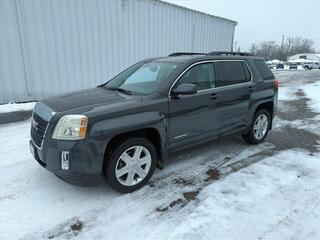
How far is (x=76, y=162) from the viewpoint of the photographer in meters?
3.18

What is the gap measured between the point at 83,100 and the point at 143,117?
2.77ft

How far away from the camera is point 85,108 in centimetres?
333

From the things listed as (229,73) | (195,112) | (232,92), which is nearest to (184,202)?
(195,112)

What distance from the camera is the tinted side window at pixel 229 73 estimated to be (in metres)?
4.56

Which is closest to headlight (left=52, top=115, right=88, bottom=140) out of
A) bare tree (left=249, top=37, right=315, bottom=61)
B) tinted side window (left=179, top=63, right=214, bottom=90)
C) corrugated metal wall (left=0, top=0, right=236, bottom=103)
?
tinted side window (left=179, top=63, right=214, bottom=90)

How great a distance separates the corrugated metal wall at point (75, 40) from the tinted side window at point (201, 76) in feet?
21.6

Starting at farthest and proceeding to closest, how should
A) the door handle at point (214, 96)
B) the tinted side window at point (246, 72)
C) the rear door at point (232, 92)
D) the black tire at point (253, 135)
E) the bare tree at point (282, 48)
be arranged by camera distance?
the bare tree at point (282, 48)
the black tire at point (253, 135)
the tinted side window at point (246, 72)
the rear door at point (232, 92)
the door handle at point (214, 96)

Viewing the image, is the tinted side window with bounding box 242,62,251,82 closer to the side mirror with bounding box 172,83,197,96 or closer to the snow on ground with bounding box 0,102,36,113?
the side mirror with bounding box 172,83,197,96

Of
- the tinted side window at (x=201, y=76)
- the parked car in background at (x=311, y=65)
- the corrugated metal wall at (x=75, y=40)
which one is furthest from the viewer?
the parked car in background at (x=311, y=65)

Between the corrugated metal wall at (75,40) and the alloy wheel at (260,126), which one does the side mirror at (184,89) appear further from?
the corrugated metal wall at (75,40)

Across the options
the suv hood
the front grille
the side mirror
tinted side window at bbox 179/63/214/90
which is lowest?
the front grille

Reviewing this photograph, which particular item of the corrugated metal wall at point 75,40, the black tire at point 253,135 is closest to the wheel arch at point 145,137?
the black tire at point 253,135

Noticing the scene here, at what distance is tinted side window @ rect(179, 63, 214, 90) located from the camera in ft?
13.6

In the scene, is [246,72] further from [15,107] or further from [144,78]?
[15,107]
